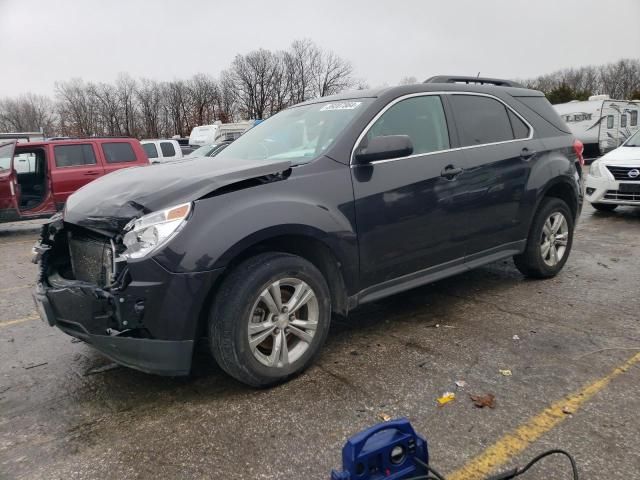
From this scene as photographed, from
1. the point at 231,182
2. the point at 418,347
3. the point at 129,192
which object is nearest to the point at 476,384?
the point at 418,347

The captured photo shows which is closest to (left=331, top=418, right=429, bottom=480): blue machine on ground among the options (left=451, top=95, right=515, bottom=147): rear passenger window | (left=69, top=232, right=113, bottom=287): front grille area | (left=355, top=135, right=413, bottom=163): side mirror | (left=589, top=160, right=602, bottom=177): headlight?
(left=69, top=232, right=113, bottom=287): front grille area

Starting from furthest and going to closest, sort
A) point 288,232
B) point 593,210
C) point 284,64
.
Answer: point 284,64
point 593,210
point 288,232

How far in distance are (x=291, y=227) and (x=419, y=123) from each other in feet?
4.85

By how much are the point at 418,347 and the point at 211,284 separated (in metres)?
1.57

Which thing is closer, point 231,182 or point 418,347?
point 231,182

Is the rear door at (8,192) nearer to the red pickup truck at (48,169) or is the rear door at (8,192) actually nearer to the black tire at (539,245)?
the red pickup truck at (48,169)

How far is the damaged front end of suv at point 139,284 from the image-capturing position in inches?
99.7

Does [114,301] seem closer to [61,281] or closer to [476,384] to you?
[61,281]

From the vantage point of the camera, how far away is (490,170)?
4012 mm

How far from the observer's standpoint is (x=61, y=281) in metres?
2.93

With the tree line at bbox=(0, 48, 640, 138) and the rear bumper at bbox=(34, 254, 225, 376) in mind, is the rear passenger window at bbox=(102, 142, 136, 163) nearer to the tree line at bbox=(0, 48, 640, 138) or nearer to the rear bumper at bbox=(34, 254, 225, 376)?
the rear bumper at bbox=(34, 254, 225, 376)

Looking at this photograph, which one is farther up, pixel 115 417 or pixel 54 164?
pixel 54 164

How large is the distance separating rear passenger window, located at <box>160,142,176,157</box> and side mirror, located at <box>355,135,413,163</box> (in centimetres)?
1520

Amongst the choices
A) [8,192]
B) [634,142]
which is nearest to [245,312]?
[8,192]
